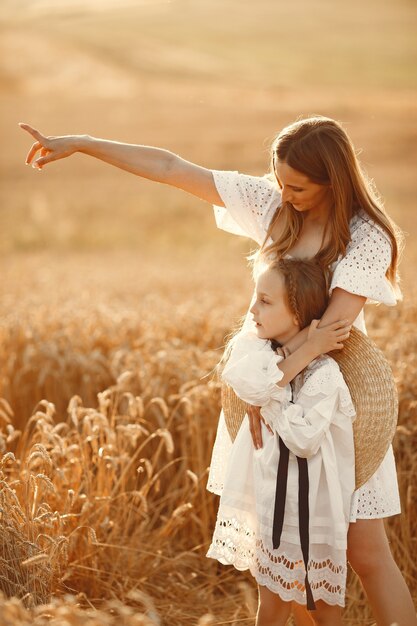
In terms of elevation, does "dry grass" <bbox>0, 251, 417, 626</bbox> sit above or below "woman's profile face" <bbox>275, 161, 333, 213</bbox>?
below

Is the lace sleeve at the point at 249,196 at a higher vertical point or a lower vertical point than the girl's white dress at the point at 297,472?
higher

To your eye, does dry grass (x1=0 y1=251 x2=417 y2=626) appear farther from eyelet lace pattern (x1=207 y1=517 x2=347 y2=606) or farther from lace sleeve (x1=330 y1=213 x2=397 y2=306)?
lace sleeve (x1=330 y1=213 x2=397 y2=306)

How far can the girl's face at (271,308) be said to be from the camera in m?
2.85

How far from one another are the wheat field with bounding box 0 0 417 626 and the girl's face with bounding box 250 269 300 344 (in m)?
0.63

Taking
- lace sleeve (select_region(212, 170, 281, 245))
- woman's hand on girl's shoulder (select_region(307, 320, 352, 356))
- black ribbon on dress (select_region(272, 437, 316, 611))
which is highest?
lace sleeve (select_region(212, 170, 281, 245))

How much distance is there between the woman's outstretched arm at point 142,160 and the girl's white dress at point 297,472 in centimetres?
77

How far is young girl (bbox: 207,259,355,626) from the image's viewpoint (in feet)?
9.00

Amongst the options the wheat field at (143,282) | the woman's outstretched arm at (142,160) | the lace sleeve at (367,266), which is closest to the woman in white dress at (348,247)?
the lace sleeve at (367,266)

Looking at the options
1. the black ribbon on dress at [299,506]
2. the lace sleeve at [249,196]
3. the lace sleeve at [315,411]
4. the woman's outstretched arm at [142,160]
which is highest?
the woman's outstretched arm at [142,160]

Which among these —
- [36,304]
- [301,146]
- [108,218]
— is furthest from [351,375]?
[108,218]

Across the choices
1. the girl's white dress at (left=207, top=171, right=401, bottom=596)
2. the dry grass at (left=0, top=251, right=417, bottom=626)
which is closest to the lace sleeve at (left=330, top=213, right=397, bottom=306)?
the girl's white dress at (left=207, top=171, right=401, bottom=596)

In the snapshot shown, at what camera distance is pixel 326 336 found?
9.19ft

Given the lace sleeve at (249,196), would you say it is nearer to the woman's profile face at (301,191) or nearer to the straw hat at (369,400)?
the woman's profile face at (301,191)

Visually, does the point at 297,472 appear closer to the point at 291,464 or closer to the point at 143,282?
the point at 291,464
